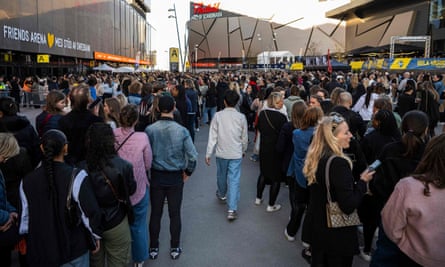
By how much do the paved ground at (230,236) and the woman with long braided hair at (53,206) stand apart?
1.71 meters

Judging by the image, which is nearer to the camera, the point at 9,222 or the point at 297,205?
the point at 9,222

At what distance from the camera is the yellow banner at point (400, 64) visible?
20359mm

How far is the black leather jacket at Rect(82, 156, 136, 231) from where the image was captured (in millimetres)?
3152

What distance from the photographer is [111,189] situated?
10.5ft

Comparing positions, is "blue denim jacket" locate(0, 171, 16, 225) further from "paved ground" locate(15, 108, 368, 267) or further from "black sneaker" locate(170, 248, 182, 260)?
"black sneaker" locate(170, 248, 182, 260)

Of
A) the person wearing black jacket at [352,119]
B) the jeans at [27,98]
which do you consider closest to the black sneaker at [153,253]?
the person wearing black jacket at [352,119]

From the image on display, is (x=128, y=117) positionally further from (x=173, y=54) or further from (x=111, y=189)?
(x=173, y=54)

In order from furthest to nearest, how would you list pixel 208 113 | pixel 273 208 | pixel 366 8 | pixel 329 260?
pixel 366 8 → pixel 208 113 → pixel 273 208 → pixel 329 260

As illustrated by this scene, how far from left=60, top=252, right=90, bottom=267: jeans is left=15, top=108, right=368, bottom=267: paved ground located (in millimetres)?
1367

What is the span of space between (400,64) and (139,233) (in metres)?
20.5

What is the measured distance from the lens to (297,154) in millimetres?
4699

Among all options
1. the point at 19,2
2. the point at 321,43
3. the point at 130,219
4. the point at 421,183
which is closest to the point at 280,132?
the point at 130,219

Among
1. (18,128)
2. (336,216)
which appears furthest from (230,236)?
(18,128)

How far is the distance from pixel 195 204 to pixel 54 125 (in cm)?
268
